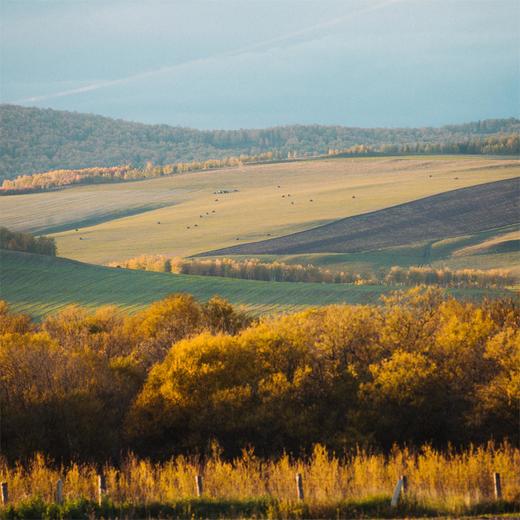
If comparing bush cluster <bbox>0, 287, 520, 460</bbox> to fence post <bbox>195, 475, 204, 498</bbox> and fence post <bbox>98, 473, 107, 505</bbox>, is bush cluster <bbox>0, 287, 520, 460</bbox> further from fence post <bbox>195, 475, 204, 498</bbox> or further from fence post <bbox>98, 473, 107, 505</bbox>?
fence post <bbox>195, 475, 204, 498</bbox>

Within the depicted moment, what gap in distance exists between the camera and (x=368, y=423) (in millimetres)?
30422

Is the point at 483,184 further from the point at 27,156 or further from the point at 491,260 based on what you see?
the point at 27,156

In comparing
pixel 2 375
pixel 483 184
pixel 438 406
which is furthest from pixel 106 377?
pixel 483 184

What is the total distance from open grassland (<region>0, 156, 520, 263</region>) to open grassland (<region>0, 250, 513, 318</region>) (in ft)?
76.7

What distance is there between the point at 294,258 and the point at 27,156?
102 metres

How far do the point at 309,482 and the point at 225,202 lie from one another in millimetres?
119461

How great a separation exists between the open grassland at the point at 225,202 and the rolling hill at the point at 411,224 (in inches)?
138

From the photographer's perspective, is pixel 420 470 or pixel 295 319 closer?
pixel 420 470

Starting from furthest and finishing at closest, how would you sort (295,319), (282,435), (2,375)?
1. (295,319)
2. (2,375)
3. (282,435)

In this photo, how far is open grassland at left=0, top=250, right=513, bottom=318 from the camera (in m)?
63.2

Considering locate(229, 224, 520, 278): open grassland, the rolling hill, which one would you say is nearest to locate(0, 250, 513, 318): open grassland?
locate(229, 224, 520, 278): open grassland

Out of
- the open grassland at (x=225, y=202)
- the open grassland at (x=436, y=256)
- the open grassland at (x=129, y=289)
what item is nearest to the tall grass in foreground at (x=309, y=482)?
the open grassland at (x=129, y=289)

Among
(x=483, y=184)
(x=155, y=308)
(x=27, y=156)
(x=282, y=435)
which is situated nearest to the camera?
(x=282, y=435)

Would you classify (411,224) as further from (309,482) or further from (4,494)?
(4,494)
